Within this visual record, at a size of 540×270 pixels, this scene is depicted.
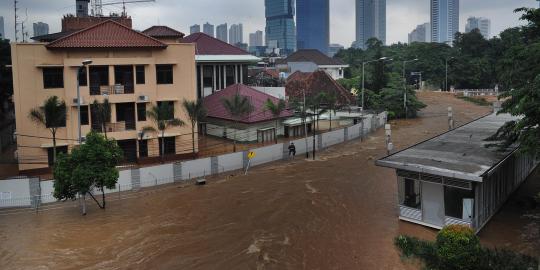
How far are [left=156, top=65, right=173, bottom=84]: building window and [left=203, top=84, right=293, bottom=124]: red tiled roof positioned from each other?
24.8 feet

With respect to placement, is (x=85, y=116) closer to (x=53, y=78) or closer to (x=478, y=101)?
(x=53, y=78)

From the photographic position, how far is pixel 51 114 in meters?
28.8

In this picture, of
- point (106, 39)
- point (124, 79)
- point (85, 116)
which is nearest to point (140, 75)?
point (124, 79)

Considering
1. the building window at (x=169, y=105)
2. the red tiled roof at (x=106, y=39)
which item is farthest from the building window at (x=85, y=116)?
the building window at (x=169, y=105)

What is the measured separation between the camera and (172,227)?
20.9 metres

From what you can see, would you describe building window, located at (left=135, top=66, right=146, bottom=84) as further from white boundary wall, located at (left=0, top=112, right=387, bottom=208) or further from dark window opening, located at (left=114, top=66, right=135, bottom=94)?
white boundary wall, located at (left=0, top=112, right=387, bottom=208)

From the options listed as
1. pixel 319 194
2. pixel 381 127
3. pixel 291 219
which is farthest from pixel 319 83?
pixel 291 219

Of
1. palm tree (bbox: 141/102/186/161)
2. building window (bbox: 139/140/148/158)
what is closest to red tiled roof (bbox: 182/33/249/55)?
palm tree (bbox: 141/102/186/161)

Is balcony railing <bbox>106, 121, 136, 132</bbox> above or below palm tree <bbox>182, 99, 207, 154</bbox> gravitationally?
below

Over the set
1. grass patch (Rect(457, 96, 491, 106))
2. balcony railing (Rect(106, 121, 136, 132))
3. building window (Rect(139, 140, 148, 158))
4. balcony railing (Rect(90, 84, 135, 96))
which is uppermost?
balcony railing (Rect(90, 84, 135, 96))

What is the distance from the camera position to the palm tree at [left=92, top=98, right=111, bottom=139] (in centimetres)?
3051

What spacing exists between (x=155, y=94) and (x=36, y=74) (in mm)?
7185

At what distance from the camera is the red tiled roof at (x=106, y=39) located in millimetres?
30562

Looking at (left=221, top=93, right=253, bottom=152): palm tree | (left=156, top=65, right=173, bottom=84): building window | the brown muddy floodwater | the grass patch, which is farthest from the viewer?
the grass patch
